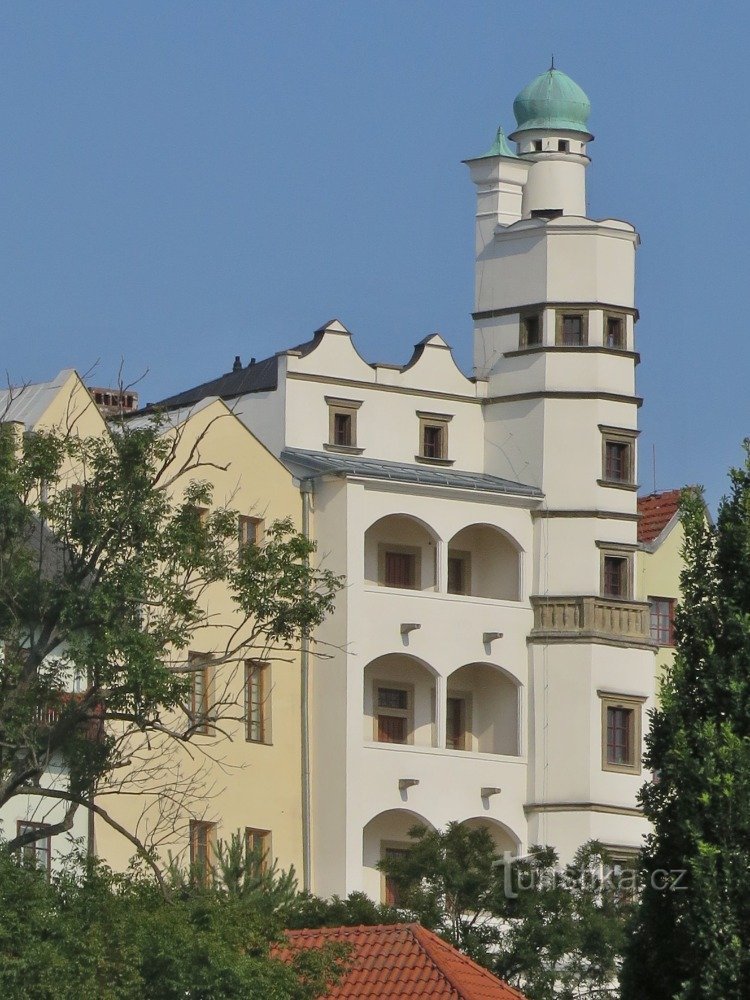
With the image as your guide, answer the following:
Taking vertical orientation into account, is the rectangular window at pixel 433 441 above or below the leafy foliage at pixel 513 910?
above

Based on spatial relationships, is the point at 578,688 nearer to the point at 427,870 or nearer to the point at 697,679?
the point at 427,870

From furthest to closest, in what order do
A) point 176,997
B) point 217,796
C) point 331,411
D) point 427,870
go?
point 331,411, point 217,796, point 427,870, point 176,997

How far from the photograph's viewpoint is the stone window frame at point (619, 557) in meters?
80.1

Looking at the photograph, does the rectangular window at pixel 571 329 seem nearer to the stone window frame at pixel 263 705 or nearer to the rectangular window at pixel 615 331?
the rectangular window at pixel 615 331

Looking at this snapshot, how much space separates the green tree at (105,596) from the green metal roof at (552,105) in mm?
35587

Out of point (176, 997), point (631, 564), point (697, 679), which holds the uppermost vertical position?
point (631, 564)

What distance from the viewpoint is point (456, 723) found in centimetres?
8088

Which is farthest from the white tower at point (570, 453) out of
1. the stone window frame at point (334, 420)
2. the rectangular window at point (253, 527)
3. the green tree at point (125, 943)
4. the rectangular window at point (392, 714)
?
the green tree at point (125, 943)

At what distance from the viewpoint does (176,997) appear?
46.8 meters

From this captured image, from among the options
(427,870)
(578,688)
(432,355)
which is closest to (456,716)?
(578,688)

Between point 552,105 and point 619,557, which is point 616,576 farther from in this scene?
point 552,105

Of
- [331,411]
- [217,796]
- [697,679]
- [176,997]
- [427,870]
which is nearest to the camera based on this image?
[697,679]

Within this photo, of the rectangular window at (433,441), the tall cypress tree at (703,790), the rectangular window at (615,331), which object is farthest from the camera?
the rectangular window at (615,331)

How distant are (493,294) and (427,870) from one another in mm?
20781
